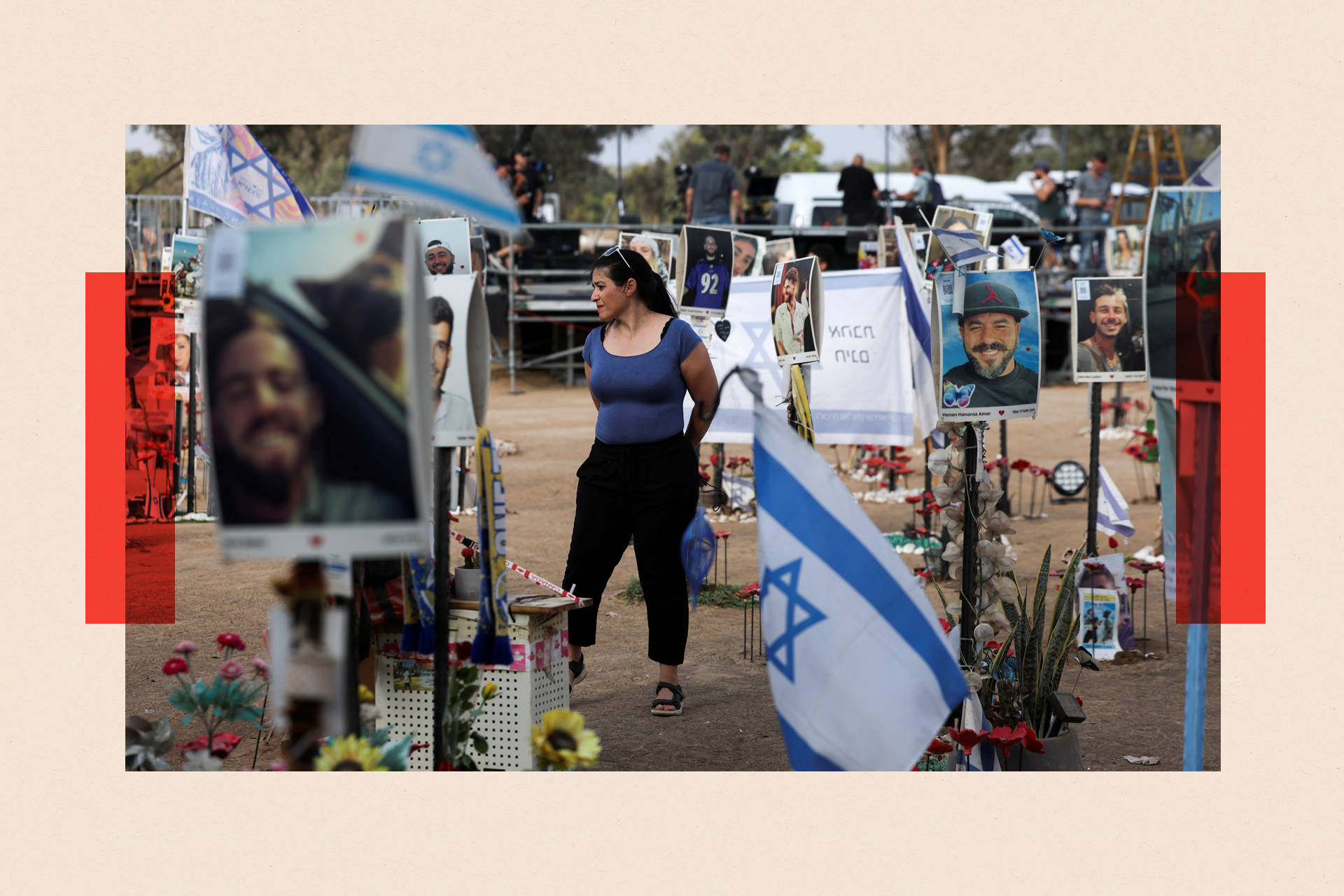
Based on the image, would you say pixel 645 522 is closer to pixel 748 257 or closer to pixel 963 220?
pixel 963 220

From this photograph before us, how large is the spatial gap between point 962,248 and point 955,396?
451 millimetres

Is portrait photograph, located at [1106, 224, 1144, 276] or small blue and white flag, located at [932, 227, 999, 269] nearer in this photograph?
small blue and white flag, located at [932, 227, 999, 269]

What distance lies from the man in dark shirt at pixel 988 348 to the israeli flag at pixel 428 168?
1.73 m

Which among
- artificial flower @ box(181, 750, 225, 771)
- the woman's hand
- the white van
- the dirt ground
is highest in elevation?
the white van

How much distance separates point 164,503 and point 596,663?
3501 mm

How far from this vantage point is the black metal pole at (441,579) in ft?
7.95

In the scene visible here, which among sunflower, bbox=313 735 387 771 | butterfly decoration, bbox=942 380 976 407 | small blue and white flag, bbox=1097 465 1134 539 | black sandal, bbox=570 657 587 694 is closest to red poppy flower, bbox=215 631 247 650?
Answer: sunflower, bbox=313 735 387 771

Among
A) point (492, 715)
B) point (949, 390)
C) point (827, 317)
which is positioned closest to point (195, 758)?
point (492, 715)

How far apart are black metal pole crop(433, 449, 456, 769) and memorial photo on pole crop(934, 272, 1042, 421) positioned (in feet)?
5.09

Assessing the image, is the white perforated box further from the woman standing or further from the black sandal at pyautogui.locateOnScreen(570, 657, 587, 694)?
the black sandal at pyautogui.locateOnScreen(570, 657, 587, 694)

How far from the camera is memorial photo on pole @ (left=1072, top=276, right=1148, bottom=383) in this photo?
5.32 m

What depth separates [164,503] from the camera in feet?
22.6

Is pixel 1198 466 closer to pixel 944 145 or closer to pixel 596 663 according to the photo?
pixel 596 663

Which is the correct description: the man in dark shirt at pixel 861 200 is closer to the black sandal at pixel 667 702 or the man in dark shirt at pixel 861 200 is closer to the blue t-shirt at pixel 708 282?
the blue t-shirt at pixel 708 282
